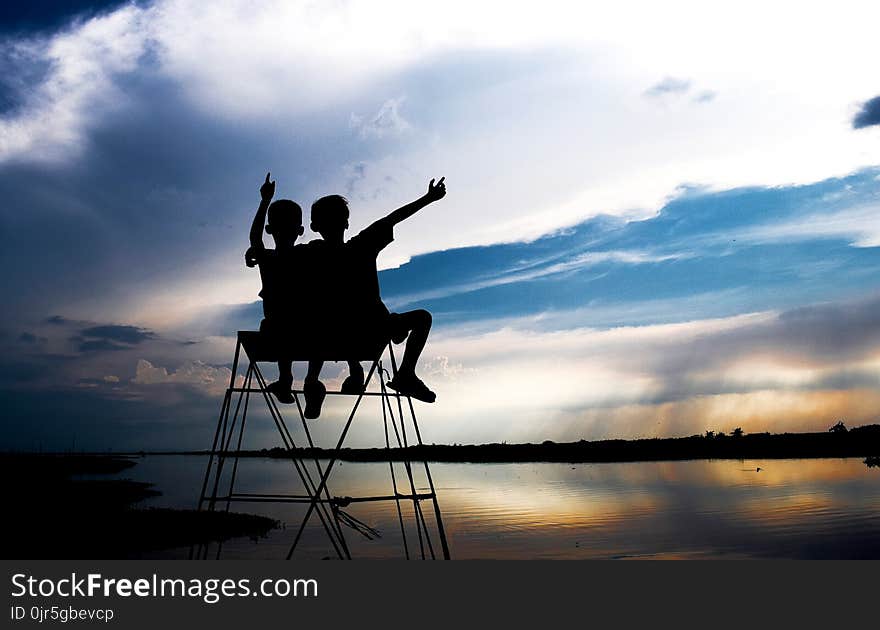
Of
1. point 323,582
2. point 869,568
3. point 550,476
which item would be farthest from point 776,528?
point 550,476

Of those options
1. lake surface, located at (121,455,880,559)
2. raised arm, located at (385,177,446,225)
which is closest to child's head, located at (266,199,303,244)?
raised arm, located at (385,177,446,225)

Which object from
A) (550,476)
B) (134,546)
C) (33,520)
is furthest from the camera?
(550,476)

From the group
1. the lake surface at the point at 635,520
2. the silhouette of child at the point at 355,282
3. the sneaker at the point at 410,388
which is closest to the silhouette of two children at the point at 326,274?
the silhouette of child at the point at 355,282

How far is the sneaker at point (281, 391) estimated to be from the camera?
518 cm

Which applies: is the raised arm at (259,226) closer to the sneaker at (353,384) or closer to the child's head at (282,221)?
the child's head at (282,221)

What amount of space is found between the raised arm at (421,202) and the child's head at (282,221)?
0.78 m

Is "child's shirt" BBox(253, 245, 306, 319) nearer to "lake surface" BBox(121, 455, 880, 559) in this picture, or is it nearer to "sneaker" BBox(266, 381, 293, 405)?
"sneaker" BBox(266, 381, 293, 405)

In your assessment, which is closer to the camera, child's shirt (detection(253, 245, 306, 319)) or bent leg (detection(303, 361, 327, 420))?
child's shirt (detection(253, 245, 306, 319))

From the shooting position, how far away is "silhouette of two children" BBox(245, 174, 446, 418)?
4.84 metres

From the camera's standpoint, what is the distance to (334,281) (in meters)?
4.86

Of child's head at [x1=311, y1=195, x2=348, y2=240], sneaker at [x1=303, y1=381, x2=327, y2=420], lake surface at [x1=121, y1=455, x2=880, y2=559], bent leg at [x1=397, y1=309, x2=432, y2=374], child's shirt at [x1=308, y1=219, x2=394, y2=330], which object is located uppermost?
child's head at [x1=311, y1=195, x2=348, y2=240]

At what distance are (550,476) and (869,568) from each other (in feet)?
215

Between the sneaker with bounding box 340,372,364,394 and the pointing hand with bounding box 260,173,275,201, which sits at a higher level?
the pointing hand with bounding box 260,173,275,201

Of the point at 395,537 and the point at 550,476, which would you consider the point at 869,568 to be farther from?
the point at 550,476
